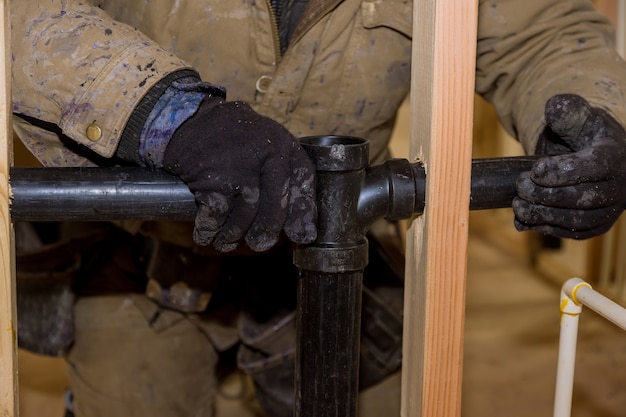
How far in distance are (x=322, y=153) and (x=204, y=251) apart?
1.94 feet

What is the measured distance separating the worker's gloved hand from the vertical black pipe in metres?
0.19

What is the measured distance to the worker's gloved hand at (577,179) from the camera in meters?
0.87

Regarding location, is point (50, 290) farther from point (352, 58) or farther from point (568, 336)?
point (568, 336)

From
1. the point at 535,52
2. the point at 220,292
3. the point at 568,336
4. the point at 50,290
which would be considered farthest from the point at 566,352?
the point at 50,290

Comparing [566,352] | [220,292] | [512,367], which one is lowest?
[512,367]

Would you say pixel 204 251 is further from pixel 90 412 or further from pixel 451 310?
pixel 451 310

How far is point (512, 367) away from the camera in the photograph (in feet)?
7.51

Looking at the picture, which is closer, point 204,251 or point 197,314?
point 204,251

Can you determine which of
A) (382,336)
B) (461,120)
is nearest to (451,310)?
(461,120)

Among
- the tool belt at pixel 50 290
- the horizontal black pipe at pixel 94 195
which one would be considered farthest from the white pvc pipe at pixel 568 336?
the tool belt at pixel 50 290

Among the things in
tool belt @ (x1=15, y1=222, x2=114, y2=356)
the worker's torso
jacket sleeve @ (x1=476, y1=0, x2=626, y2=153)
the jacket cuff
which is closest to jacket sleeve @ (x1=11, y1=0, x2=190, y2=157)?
the jacket cuff

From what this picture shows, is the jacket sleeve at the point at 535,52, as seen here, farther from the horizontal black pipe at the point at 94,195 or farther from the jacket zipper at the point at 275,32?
the horizontal black pipe at the point at 94,195

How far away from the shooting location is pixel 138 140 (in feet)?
2.76

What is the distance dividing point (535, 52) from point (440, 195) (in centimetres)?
53
